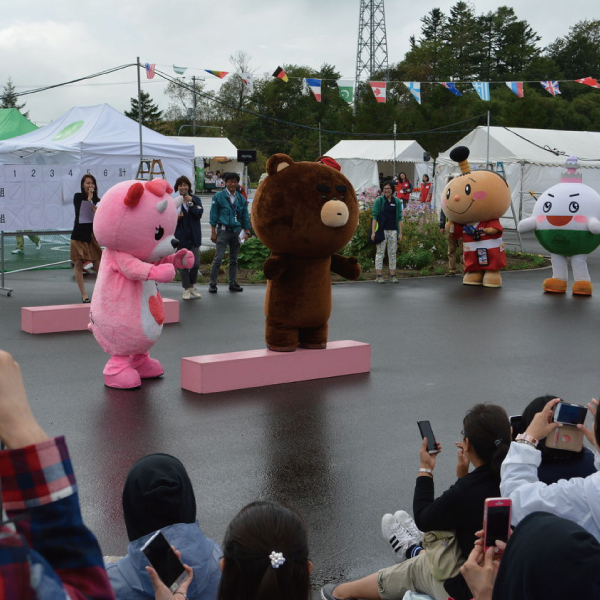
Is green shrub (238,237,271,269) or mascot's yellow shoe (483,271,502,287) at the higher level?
green shrub (238,237,271,269)

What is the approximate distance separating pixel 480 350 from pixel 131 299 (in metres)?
4.39

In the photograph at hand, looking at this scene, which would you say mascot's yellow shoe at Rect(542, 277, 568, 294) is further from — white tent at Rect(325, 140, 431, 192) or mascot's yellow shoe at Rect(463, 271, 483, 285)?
white tent at Rect(325, 140, 431, 192)

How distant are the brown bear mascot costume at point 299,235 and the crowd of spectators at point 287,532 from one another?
3.93 meters

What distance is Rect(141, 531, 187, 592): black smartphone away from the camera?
106 inches

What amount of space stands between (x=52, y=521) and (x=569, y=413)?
8.15 ft

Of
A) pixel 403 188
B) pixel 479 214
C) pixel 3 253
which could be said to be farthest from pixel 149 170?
pixel 403 188

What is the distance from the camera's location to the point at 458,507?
3.69 m

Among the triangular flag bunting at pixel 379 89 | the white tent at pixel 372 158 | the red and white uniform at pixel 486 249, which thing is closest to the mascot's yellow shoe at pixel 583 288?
the red and white uniform at pixel 486 249

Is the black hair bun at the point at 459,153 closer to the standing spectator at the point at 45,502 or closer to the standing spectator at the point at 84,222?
the standing spectator at the point at 84,222

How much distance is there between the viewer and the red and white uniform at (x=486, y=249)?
15.2 meters

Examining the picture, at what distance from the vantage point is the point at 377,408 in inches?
295

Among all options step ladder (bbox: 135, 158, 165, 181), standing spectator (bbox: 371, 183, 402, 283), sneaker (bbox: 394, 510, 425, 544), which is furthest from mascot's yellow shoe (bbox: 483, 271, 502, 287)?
sneaker (bbox: 394, 510, 425, 544)

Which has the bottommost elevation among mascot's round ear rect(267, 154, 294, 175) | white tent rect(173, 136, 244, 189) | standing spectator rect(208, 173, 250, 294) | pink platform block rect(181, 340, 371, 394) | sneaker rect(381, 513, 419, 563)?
sneaker rect(381, 513, 419, 563)

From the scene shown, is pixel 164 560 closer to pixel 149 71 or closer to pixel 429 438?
pixel 429 438
